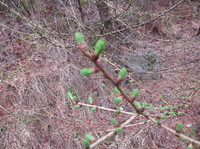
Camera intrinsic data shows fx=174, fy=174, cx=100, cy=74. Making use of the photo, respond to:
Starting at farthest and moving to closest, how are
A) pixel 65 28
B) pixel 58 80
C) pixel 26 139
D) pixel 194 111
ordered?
pixel 65 28, pixel 58 80, pixel 194 111, pixel 26 139

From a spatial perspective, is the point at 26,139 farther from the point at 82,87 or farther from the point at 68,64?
the point at 68,64

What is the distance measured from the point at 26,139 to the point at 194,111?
7.88ft

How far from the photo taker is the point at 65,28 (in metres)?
3.29

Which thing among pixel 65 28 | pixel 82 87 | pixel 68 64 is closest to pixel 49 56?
pixel 68 64

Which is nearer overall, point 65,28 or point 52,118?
point 52,118

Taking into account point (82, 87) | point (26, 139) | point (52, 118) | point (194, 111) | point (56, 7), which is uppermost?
point (56, 7)

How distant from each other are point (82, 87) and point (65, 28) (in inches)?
48.6

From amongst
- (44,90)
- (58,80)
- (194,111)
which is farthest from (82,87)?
(194,111)

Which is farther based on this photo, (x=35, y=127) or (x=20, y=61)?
(x=20, y=61)

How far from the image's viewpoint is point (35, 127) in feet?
8.07

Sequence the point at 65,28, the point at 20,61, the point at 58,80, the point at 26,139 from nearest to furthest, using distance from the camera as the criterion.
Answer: the point at 26,139 < the point at 58,80 < the point at 20,61 < the point at 65,28

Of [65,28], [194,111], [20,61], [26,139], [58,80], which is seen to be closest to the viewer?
[26,139]

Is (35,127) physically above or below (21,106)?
below

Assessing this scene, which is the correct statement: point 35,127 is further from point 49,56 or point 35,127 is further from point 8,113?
point 49,56
